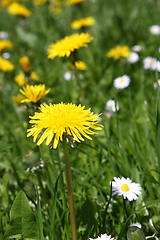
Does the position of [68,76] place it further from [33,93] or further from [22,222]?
[22,222]

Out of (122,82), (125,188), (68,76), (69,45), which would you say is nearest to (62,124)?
(125,188)

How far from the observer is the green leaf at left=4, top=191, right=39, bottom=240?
1.08 m

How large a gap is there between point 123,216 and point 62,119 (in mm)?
600

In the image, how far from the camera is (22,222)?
1103 mm

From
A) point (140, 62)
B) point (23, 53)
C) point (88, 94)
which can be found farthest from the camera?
point (23, 53)

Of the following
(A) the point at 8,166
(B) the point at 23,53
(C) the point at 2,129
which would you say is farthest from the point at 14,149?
(B) the point at 23,53

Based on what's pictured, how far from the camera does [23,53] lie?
3713 millimetres

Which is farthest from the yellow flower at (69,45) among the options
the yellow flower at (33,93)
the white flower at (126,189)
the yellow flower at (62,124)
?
the white flower at (126,189)

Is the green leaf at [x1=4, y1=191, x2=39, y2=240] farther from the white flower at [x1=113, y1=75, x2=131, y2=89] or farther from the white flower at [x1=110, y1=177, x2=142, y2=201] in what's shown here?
the white flower at [x1=113, y1=75, x2=131, y2=89]

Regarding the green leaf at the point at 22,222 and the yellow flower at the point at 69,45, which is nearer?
the green leaf at the point at 22,222

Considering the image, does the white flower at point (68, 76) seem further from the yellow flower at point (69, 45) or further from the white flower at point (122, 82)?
the yellow flower at point (69, 45)

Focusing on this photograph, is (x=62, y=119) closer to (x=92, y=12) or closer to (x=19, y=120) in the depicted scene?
(x=19, y=120)

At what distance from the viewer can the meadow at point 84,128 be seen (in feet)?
3.87

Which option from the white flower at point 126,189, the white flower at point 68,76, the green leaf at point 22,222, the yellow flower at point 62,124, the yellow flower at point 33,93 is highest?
the white flower at point 68,76
